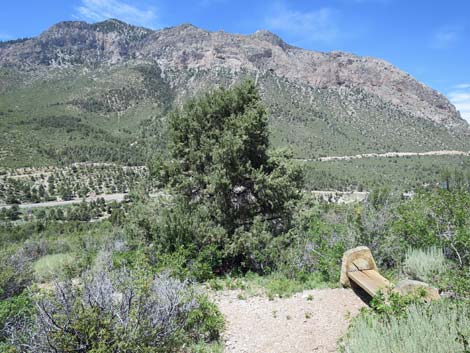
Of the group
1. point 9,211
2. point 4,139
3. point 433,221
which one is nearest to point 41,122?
point 4,139

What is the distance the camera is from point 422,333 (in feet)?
9.97

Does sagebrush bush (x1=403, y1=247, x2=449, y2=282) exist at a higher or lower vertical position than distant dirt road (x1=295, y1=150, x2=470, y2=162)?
lower

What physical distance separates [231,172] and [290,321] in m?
5.26

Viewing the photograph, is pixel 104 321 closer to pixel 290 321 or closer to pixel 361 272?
pixel 290 321

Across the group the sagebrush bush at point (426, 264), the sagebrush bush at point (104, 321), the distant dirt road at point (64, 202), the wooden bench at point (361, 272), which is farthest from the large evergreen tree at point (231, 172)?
the distant dirt road at point (64, 202)

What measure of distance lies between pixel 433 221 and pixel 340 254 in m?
2.17

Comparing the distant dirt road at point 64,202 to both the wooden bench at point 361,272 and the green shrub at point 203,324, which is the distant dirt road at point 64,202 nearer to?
the green shrub at point 203,324

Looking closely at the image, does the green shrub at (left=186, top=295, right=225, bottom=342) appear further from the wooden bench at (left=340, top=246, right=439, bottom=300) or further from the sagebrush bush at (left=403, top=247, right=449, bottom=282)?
the sagebrush bush at (left=403, top=247, right=449, bottom=282)

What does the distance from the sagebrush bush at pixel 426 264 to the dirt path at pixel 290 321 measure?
57.0 inches

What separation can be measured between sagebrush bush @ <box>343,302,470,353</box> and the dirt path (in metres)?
0.86

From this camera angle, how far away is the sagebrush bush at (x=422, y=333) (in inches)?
112

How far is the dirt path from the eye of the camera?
444cm

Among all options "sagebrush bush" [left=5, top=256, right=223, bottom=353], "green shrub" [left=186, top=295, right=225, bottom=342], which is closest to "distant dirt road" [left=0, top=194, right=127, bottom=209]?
"green shrub" [left=186, top=295, right=225, bottom=342]

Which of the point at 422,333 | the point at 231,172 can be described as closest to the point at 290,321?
the point at 422,333
